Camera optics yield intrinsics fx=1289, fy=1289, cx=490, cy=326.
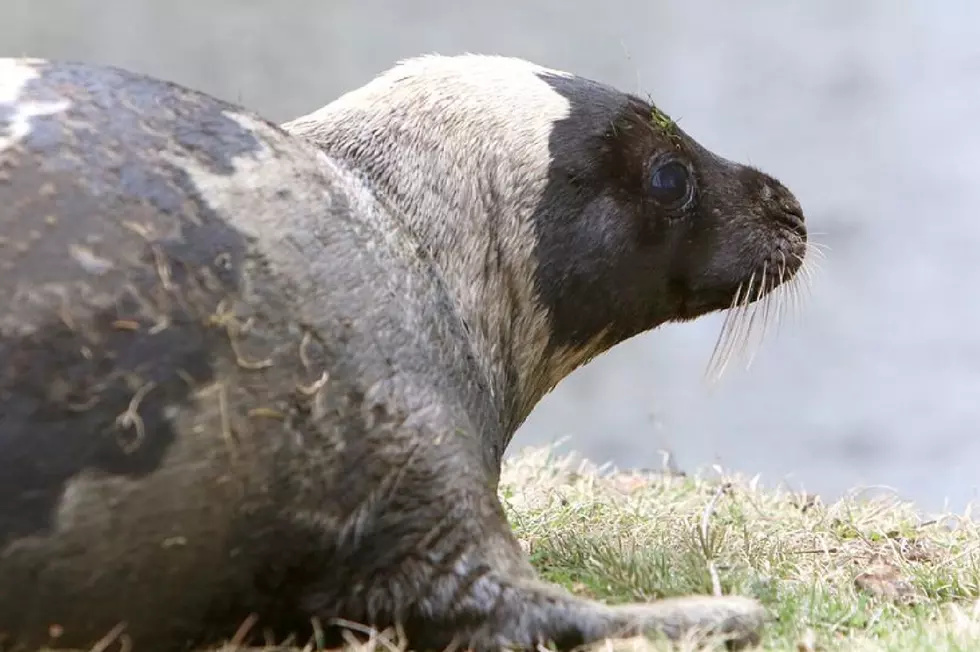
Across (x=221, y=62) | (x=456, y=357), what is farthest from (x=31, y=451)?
(x=221, y=62)

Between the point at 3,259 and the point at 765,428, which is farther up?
the point at 765,428

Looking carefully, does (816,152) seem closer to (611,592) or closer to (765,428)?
(765,428)

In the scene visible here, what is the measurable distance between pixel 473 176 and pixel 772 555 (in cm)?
123

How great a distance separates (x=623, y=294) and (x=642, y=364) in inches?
182

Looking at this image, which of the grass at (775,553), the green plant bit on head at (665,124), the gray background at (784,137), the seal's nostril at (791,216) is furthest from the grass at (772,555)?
the gray background at (784,137)

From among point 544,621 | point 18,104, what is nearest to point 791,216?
point 544,621

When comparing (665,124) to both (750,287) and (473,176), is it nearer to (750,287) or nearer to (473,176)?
(750,287)

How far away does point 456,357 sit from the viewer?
2.50m

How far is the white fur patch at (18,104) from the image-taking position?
211 centimetres

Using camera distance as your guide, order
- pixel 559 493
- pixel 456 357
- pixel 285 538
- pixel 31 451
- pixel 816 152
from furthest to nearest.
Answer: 1. pixel 816 152
2. pixel 559 493
3. pixel 456 357
4. pixel 285 538
5. pixel 31 451

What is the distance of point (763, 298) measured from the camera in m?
3.16

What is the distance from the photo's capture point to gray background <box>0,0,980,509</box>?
684cm

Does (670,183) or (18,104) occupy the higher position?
(670,183)

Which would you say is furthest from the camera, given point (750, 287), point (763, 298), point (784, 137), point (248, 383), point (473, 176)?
point (784, 137)
